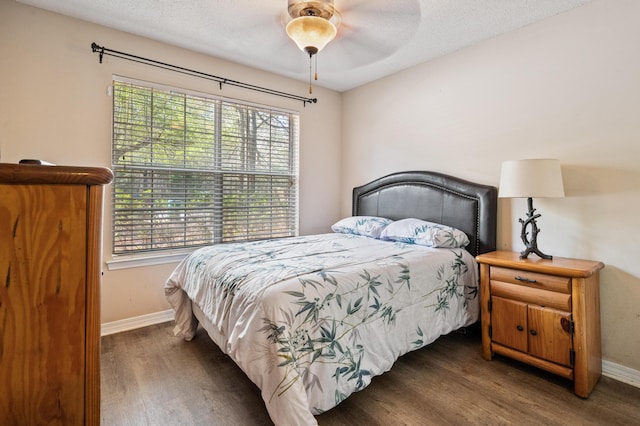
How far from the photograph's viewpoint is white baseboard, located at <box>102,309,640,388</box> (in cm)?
195

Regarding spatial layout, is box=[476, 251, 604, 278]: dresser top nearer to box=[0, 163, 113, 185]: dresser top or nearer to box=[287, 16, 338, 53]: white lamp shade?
box=[287, 16, 338, 53]: white lamp shade

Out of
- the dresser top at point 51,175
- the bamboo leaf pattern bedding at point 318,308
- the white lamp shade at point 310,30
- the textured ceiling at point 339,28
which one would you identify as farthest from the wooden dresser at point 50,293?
the textured ceiling at point 339,28

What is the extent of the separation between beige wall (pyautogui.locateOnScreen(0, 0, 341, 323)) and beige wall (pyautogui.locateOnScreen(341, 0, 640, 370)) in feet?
7.60

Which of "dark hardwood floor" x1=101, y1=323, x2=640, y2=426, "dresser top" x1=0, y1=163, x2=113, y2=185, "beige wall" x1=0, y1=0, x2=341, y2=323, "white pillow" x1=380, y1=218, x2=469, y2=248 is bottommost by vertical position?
"dark hardwood floor" x1=101, y1=323, x2=640, y2=426

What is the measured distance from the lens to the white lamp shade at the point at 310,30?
1.90m

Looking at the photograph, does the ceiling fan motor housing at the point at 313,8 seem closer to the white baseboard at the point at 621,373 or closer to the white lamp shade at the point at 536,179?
the white lamp shade at the point at 536,179

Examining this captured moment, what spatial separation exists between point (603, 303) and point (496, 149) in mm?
1348

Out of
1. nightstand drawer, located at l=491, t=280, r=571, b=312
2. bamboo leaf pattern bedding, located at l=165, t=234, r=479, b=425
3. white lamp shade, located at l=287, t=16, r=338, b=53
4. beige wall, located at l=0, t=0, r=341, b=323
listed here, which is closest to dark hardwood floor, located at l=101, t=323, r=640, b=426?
bamboo leaf pattern bedding, located at l=165, t=234, r=479, b=425

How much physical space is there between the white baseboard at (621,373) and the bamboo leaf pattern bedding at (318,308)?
2.67ft

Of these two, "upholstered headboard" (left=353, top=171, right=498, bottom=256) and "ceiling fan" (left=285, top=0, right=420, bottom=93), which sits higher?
"ceiling fan" (left=285, top=0, right=420, bottom=93)

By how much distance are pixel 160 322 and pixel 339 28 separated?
9.57ft

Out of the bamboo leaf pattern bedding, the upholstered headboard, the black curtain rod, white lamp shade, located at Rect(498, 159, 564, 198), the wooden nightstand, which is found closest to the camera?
the bamboo leaf pattern bedding

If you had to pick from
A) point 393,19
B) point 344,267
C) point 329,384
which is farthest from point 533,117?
point 329,384

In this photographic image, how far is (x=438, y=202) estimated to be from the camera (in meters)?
2.96
